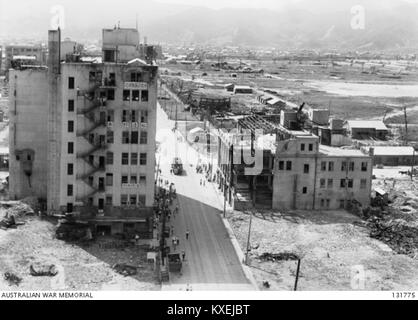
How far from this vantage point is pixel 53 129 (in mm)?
52656

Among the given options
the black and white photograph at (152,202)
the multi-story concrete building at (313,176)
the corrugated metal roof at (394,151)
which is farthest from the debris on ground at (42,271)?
the corrugated metal roof at (394,151)

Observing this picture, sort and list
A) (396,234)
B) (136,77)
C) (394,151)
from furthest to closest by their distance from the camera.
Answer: (394,151), (396,234), (136,77)

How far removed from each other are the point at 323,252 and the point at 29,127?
27737 mm

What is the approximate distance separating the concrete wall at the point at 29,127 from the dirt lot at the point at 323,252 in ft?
58.4

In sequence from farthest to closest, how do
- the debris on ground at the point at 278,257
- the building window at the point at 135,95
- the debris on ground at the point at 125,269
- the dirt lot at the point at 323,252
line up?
the building window at the point at 135,95, the debris on ground at the point at 278,257, the dirt lot at the point at 323,252, the debris on ground at the point at 125,269

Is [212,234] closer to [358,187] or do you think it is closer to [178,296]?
[358,187]

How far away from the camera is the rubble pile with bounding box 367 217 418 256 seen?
52688 mm

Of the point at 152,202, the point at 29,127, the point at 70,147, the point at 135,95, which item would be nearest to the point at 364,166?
the point at 152,202

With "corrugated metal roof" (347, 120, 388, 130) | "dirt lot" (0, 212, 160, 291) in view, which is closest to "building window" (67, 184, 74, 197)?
"dirt lot" (0, 212, 160, 291)

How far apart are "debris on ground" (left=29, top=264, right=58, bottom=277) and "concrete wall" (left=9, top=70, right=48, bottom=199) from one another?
1568 centimetres

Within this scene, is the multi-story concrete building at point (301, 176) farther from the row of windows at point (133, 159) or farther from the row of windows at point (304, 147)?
the row of windows at point (133, 159)

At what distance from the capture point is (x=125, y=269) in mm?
43375

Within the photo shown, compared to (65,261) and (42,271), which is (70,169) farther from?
(42,271)

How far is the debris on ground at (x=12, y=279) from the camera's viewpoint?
131 ft
